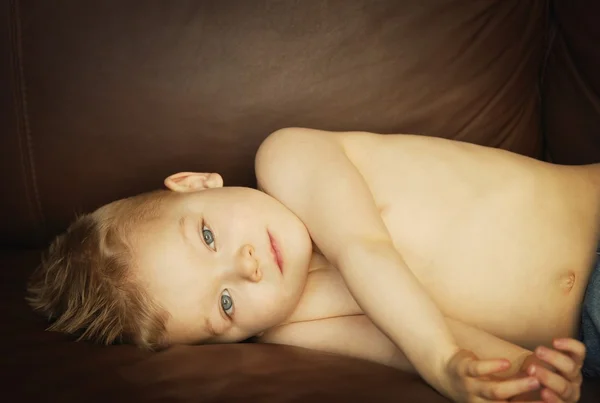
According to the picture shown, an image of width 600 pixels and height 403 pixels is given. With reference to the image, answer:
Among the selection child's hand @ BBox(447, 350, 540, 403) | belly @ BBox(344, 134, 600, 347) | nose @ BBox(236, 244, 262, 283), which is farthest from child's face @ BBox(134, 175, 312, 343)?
child's hand @ BBox(447, 350, 540, 403)

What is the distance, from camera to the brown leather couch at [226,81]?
106cm

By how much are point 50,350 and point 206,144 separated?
457 mm

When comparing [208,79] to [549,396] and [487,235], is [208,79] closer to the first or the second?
[487,235]

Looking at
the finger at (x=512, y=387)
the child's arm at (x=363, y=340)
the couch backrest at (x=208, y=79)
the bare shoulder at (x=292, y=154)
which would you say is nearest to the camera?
the finger at (x=512, y=387)

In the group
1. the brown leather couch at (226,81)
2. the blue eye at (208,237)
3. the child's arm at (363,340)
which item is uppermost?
the brown leather couch at (226,81)

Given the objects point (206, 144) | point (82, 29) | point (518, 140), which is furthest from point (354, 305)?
point (82, 29)

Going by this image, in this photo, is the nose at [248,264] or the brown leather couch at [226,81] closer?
the nose at [248,264]

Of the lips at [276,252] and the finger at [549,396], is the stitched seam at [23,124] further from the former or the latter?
the finger at [549,396]

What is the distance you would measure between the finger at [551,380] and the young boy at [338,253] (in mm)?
148

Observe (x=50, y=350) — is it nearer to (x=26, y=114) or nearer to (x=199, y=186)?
(x=199, y=186)

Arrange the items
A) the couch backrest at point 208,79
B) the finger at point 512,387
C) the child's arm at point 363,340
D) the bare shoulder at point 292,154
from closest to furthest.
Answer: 1. the finger at point 512,387
2. the child's arm at point 363,340
3. the bare shoulder at point 292,154
4. the couch backrest at point 208,79

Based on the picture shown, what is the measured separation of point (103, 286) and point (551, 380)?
2.07ft

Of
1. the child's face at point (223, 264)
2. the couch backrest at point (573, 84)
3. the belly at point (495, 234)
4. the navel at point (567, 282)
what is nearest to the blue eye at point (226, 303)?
the child's face at point (223, 264)

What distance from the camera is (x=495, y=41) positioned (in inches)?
44.6
